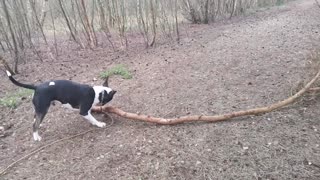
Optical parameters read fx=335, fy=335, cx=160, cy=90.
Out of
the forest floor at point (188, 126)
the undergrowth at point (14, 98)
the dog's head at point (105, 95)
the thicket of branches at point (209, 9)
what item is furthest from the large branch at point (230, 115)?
the thicket of branches at point (209, 9)

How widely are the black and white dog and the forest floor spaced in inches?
13.9

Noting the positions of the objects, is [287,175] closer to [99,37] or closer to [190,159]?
[190,159]

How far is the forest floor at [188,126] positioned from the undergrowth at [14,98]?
153 mm

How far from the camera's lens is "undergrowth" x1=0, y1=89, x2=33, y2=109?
6.73 meters

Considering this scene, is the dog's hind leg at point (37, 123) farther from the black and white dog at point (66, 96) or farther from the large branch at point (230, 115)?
the large branch at point (230, 115)

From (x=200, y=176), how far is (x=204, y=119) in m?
1.21

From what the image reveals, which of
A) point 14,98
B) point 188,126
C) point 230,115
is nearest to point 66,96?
point 188,126

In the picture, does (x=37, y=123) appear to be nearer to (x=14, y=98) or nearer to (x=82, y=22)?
(x=14, y=98)

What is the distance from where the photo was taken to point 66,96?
5.18 meters

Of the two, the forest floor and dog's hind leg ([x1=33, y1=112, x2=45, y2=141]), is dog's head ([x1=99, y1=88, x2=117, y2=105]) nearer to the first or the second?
the forest floor

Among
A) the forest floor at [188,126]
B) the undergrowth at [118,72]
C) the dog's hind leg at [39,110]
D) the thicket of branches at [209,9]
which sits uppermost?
the thicket of branches at [209,9]

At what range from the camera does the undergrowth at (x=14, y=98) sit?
6.73 meters

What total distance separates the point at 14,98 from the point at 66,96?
2.38m

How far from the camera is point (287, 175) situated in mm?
3863
